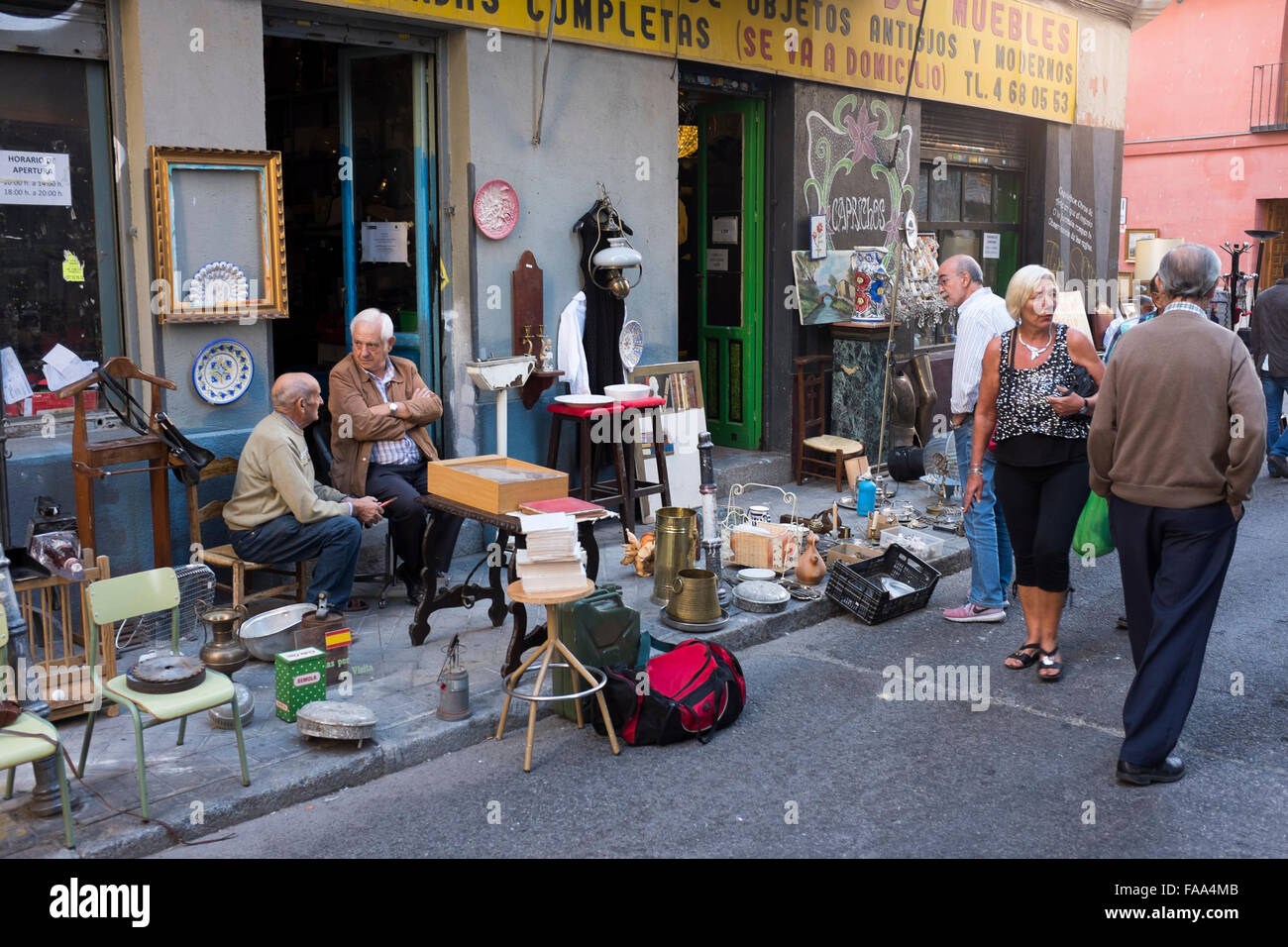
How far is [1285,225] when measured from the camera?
24.0 metres

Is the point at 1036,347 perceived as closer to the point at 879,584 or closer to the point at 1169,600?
the point at 1169,600

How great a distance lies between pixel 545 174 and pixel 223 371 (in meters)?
2.62

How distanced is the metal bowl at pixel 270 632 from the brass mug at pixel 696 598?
1.91 meters

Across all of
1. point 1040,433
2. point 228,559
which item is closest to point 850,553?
point 1040,433

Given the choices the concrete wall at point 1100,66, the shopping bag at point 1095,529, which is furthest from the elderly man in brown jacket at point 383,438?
the concrete wall at point 1100,66

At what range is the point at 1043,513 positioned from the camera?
5.80 metres

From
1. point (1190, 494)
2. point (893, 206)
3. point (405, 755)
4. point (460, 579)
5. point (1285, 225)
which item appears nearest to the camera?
point (1190, 494)

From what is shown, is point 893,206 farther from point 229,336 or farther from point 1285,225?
point 1285,225

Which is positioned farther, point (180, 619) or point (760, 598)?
point (760, 598)

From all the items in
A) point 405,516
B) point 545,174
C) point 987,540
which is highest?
point 545,174

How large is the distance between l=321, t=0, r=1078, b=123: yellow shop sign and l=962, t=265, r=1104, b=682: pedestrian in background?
3.86 meters

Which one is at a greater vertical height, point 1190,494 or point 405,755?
point 1190,494
